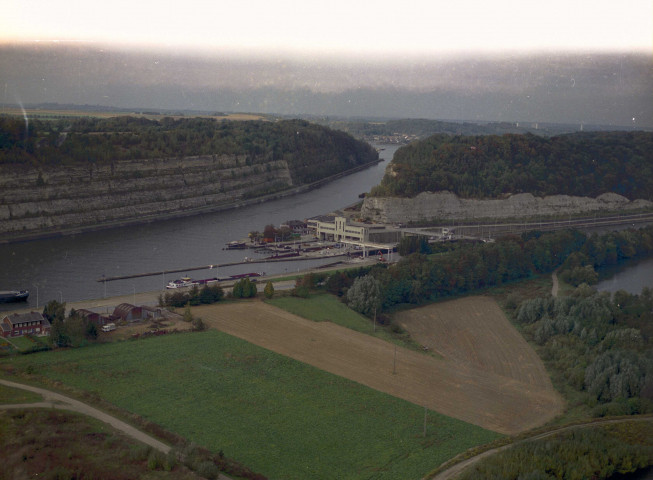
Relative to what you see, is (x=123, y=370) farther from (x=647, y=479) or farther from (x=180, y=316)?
(x=647, y=479)

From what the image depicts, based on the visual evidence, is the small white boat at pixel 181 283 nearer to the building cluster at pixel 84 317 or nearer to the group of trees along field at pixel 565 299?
the building cluster at pixel 84 317

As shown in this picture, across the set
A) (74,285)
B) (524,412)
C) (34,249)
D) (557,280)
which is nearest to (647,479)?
(524,412)

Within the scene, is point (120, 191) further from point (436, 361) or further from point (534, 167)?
point (436, 361)

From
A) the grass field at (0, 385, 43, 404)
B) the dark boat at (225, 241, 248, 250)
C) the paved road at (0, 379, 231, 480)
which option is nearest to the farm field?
the paved road at (0, 379, 231, 480)

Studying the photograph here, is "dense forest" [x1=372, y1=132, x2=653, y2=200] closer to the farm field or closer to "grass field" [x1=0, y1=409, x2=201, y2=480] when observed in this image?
the farm field

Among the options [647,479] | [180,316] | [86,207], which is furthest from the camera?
[86,207]

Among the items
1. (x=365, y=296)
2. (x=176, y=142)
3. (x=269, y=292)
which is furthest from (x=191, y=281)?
(x=176, y=142)

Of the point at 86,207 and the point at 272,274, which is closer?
the point at 272,274
